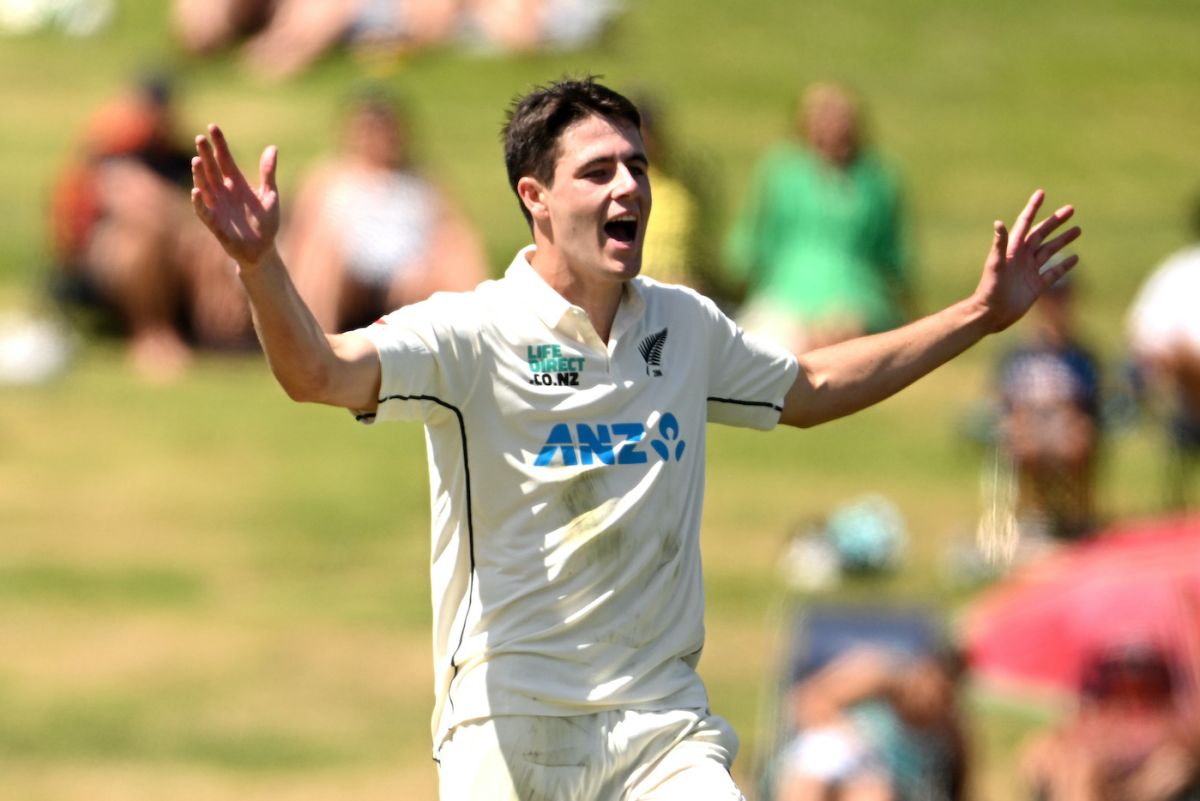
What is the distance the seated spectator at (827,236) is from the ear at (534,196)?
29.7ft

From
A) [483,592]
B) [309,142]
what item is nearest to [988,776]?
[483,592]

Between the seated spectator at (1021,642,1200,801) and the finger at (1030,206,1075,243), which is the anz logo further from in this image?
the seated spectator at (1021,642,1200,801)

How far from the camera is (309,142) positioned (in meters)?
18.8

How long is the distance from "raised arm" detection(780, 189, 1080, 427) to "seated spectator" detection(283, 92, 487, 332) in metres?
8.89

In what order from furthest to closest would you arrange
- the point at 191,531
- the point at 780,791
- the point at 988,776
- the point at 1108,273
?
the point at 1108,273, the point at 191,531, the point at 988,776, the point at 780,791

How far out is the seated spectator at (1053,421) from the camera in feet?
40.9

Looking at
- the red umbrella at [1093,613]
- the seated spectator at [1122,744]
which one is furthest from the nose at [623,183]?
the red umbrella at [1093,613]

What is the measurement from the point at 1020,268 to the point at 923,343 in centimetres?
26

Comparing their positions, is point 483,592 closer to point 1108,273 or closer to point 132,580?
point 132,580

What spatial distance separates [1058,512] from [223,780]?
4.54m

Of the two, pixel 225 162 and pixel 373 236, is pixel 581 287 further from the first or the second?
pixel 373 236

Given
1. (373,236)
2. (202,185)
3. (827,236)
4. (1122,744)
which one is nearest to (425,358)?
(202,185)

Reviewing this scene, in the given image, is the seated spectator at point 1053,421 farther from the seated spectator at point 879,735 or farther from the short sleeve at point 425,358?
the short sleeve at point 425,358

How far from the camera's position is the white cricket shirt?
4613mm
